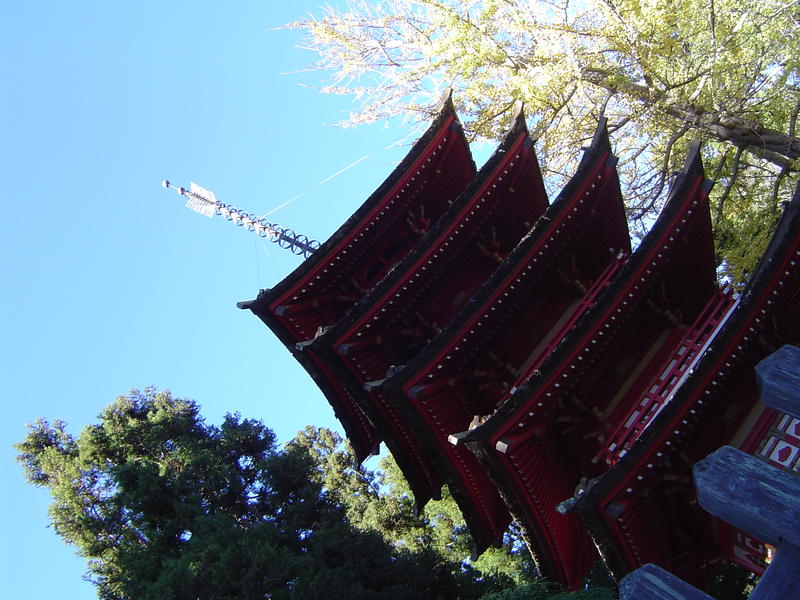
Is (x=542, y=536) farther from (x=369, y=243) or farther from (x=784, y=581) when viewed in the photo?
(x=784, y=581)

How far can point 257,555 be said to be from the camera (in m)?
13.5

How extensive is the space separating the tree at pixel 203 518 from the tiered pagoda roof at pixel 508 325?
191 inches

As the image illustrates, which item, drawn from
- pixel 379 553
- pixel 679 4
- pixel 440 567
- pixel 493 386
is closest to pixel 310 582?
pixel 379 553

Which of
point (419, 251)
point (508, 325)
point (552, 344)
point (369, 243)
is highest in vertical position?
point (369, 243)

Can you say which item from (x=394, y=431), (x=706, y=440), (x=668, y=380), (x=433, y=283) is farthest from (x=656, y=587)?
(x=394, y=431)

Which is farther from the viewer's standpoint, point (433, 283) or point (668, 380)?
point (433, 283)

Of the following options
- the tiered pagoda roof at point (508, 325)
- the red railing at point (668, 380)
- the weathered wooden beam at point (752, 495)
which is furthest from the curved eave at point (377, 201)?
the weathered wooden beam at point (752, 495)

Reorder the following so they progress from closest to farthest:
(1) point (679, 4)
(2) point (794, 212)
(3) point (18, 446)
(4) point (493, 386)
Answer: (2) point (794, 212)
(4) point (493, 386)
(1) point (679, 4)
(3) point (18, 446)

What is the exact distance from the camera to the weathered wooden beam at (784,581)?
136 inches

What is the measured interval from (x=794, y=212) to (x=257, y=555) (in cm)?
1106

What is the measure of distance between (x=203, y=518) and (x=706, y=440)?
11.1m

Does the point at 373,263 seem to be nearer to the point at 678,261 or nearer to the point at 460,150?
the point at 460,150

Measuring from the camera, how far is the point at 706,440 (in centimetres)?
756

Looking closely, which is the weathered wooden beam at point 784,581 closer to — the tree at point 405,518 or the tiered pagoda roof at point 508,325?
the tiered pagoda roof at point 508,325
